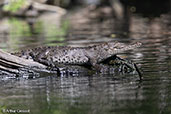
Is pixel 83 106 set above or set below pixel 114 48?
below

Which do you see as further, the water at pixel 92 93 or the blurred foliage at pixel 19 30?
the blurred foliage at pixel 19 30

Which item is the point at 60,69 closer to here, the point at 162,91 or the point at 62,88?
the point at 62,88

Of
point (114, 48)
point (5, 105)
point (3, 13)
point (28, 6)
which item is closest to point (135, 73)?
point (114, 48)

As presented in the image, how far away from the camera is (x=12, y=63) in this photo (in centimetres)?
1019

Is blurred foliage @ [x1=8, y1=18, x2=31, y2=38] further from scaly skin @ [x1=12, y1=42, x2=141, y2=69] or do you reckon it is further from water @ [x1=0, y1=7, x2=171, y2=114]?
water @ [x1=0, y1=7, x2=171, y2=114]

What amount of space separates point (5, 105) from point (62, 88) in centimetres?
165

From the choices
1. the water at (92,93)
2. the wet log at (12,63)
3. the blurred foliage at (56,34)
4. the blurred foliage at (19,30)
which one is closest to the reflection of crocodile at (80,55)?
the wet log at (12,63)

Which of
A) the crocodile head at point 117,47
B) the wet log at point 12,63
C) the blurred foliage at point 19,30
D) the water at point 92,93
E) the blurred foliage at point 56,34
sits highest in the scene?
the blurred foliage at point 19,30

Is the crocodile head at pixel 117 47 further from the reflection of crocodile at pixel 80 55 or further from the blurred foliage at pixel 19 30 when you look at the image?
the blurred foliage at pixel 19 30

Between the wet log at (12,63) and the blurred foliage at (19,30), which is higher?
the blurred foliage at (19,30)

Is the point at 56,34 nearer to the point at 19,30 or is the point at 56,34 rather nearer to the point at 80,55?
the point at 19,30

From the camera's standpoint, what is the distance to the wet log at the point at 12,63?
10.1 meters

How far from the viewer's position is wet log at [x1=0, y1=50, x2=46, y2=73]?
10126 mm

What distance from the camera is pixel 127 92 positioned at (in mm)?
8086
